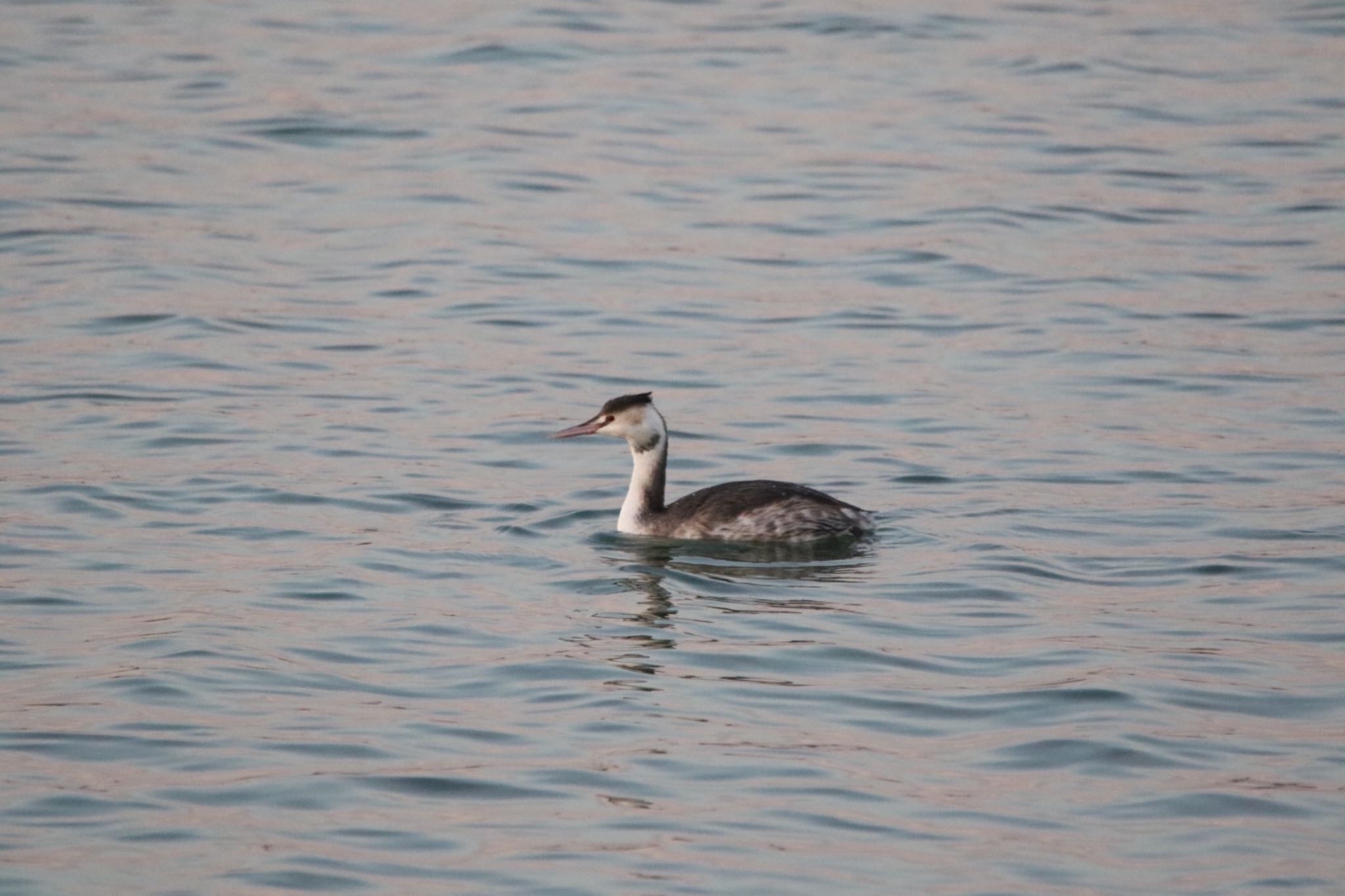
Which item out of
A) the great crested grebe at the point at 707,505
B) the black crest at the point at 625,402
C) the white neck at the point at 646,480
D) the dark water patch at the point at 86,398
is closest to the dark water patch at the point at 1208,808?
the great crested grebe at the point at 707,505

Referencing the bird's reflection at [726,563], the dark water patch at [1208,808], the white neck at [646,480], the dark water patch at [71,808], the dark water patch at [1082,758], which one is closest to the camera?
the dark water patch at [71,808]

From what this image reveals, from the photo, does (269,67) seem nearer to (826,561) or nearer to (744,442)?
(744,442)

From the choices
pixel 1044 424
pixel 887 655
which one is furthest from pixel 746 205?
pixel 887 655

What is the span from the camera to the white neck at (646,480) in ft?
39.4

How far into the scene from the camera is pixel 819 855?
7531mm

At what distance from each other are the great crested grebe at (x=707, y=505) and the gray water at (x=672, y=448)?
18 centimetres

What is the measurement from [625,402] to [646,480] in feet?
1.50

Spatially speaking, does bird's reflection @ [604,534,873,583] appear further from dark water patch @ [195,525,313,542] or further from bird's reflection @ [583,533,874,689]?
dark water patch @ [195,525,313,542]

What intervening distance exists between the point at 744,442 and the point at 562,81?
1270 centimetres

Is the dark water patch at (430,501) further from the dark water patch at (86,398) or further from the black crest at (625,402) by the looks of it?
the dark water patch at (86,398)

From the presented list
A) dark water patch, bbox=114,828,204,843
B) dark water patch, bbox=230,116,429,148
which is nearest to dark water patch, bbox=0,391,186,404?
dark water patch, bbox=114,828,204,843

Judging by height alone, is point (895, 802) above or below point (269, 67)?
below

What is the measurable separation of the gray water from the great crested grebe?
175 millimetres

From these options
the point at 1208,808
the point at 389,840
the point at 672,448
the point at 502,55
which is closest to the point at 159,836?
the point at 389,840
